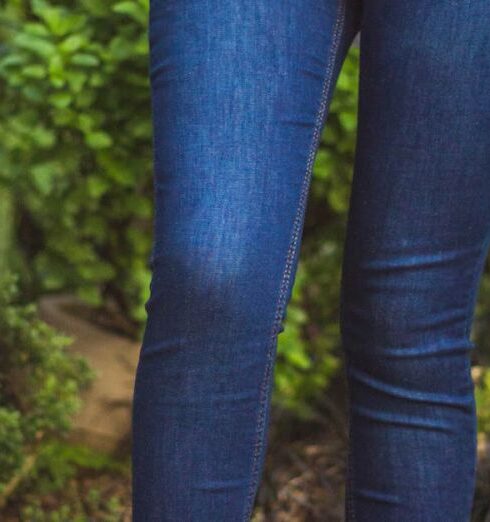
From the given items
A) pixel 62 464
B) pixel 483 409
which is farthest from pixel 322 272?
pixel 62 464

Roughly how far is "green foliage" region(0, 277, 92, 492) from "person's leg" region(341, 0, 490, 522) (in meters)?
0.83

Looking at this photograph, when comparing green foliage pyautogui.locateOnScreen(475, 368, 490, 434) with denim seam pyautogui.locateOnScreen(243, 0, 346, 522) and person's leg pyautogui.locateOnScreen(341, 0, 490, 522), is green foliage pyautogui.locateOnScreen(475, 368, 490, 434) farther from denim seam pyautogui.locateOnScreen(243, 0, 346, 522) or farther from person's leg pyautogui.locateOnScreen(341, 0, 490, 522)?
denim seam pyautogui.locateOnScreen(243, 0, 346, 522)

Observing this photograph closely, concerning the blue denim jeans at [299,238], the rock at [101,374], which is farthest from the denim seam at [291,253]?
the rock at [101,374]

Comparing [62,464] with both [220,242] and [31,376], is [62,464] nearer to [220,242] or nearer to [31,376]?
[31,376]

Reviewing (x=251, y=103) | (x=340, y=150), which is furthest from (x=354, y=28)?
(x=340, y=150)

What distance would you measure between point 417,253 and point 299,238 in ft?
0.45

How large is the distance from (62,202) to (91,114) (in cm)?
A: 24

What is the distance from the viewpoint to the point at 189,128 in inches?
43.6

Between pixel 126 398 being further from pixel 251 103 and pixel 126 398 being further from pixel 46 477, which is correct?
A: pixel 251 103

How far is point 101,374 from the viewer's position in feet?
7.93

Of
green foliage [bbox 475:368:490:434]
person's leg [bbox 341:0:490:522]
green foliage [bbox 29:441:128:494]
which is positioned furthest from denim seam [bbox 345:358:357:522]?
green foliage [bbox 475:368:490:434]

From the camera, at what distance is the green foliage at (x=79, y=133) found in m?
2.16

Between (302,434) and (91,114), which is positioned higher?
(91,114)

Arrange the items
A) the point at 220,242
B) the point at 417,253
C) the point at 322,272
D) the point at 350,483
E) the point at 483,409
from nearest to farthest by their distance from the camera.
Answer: the point at 220,242
the point at 417,253
the point at 350,483
the point at 483,409
the point at 322,272
